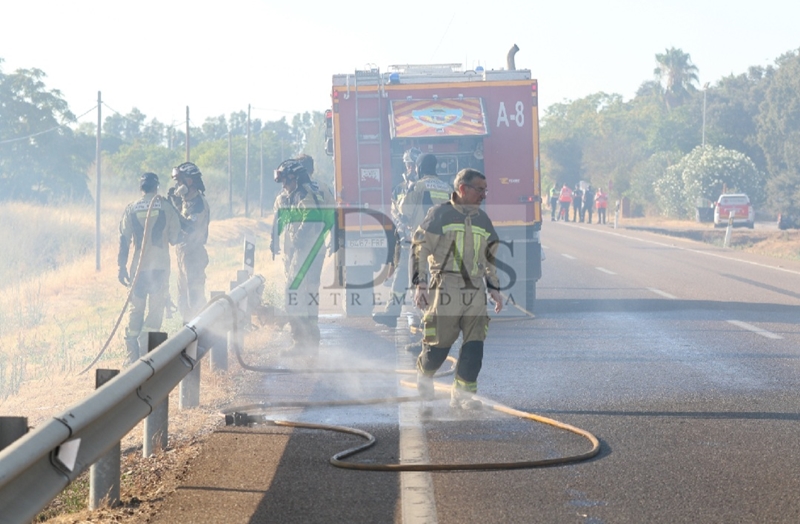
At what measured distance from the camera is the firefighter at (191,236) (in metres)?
12.4

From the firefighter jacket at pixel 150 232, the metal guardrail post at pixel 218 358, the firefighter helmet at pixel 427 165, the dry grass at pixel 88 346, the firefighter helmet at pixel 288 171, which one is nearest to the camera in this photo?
the dry grass at pixel 88 346

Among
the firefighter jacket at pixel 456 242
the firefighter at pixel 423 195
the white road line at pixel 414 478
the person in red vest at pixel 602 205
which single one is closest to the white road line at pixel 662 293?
the firefighter at pixel 423 195

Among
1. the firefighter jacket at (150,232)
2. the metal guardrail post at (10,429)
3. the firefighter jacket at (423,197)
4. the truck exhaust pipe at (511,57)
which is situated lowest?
the metal guardrail post at (10,429)

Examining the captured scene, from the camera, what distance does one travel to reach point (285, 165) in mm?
11289

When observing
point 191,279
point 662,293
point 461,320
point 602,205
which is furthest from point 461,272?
point 602,205

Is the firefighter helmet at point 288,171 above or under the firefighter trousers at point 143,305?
above

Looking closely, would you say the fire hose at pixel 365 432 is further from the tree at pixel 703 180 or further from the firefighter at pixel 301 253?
the tree at pixel 703 180

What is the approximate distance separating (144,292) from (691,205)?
52.6 m

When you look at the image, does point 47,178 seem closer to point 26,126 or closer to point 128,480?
point 26,126

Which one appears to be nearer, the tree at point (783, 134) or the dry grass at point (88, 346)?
the dry grass at point (88, 346)

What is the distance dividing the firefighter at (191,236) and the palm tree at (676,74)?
11856 centimetres

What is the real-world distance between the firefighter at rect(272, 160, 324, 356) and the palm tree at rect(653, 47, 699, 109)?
11938cm

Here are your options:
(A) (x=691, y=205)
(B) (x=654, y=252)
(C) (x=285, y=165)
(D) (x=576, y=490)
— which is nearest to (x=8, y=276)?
(B) (x=654, y=252)

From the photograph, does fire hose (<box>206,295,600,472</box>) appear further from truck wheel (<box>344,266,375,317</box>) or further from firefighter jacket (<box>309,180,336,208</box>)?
truck wheel (<box>344,266,375,317</box>)
